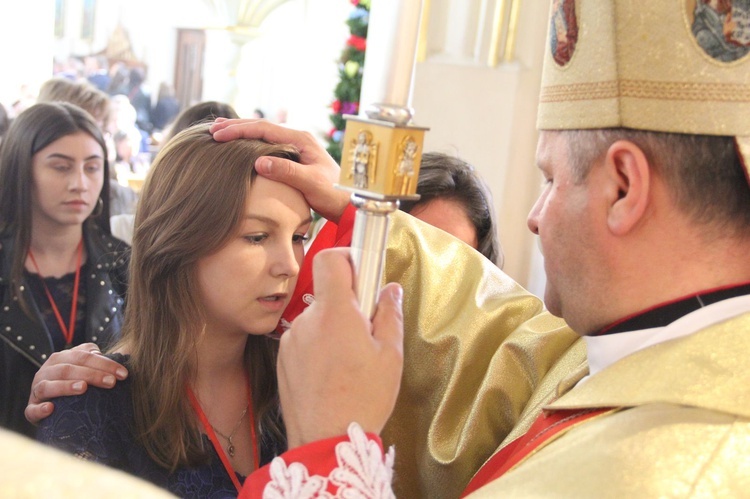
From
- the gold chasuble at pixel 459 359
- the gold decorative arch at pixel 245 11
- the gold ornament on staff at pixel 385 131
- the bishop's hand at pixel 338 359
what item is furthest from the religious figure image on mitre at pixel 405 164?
the gold decorative arch at pixel 245 11

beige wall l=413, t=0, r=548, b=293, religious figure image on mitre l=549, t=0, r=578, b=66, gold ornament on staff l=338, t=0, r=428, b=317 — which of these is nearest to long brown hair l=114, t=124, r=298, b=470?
religious figure image on mitre l=549, t=0, r=578, b=66

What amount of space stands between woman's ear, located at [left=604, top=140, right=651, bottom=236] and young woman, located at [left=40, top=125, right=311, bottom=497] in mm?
669

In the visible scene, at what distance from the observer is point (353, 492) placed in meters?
1.02

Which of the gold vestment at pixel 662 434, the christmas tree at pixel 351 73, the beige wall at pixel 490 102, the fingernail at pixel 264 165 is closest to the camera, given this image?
the gold vestment at pixel 662 434

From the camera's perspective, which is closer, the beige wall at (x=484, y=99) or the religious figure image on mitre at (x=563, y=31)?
the religious figure image on mitre at (x=563, y=31)

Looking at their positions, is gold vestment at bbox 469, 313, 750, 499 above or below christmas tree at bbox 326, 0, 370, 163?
below

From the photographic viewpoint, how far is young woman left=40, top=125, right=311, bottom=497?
1.58 m

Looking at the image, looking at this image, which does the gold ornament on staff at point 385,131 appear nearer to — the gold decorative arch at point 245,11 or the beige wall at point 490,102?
the beige wall at point 490,102

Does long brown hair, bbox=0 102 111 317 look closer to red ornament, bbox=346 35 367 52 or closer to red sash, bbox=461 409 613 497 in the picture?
red sash, bbox=461 409 613 497

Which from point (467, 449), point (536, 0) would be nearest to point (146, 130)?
point (536, 0)

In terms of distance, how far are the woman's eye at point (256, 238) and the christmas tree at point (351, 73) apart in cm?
396

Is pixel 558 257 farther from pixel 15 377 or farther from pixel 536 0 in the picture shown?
pixel 536 0

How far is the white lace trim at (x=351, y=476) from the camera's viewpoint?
1016 millimetres

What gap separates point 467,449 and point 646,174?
2.18 feet
